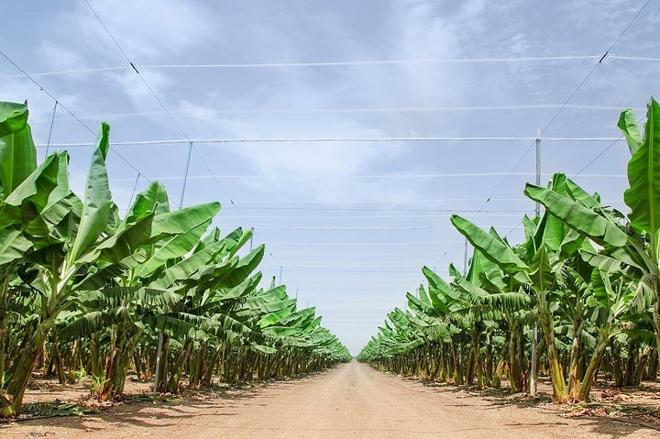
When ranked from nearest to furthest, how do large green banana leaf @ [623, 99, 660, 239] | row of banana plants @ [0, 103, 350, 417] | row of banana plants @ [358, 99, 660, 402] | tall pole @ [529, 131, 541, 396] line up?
large green banana leaf @ [623, 99, 660, 239] < row of banana plants @ [0, 103, 350, 417] < row of banana plants @ [358, 99, 660, 402] < tall pole @ [529, 131, 541, 396]

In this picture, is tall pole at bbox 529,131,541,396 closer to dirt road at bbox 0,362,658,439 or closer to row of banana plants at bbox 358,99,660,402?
row of banana plants at bbox 358,99,660,402

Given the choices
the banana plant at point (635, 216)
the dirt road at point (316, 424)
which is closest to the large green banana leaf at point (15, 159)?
the dirt road at point (316, 424)

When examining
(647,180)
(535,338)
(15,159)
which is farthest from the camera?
(535,338)

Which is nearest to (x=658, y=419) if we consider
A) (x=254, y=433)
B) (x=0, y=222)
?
(x=254, y=433)

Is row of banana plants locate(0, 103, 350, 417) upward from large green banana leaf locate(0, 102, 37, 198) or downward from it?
downward

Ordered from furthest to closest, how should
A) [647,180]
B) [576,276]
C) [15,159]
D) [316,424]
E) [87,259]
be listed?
[576,276] → [316,424] → [87,259] → [15,159] → [647,180]

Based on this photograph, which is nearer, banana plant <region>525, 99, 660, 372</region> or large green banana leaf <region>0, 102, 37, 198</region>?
banana plant <region>525, 99, 660, 372</region>

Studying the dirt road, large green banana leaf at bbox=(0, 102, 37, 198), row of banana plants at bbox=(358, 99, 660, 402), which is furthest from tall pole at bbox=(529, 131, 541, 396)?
large green banana leaf at bbox=(0, 102, 37, 198)

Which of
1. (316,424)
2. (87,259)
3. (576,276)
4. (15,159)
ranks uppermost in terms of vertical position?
(15,159)

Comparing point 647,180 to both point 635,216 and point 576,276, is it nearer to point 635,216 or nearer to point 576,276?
point 635,216

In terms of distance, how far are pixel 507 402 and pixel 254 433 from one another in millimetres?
10042

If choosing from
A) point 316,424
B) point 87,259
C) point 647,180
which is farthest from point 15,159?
point 647,180

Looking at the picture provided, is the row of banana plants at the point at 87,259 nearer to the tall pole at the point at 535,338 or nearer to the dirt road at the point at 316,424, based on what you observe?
the dirt road at the point at 316,424

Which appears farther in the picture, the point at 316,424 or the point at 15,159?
the point at 316,424
